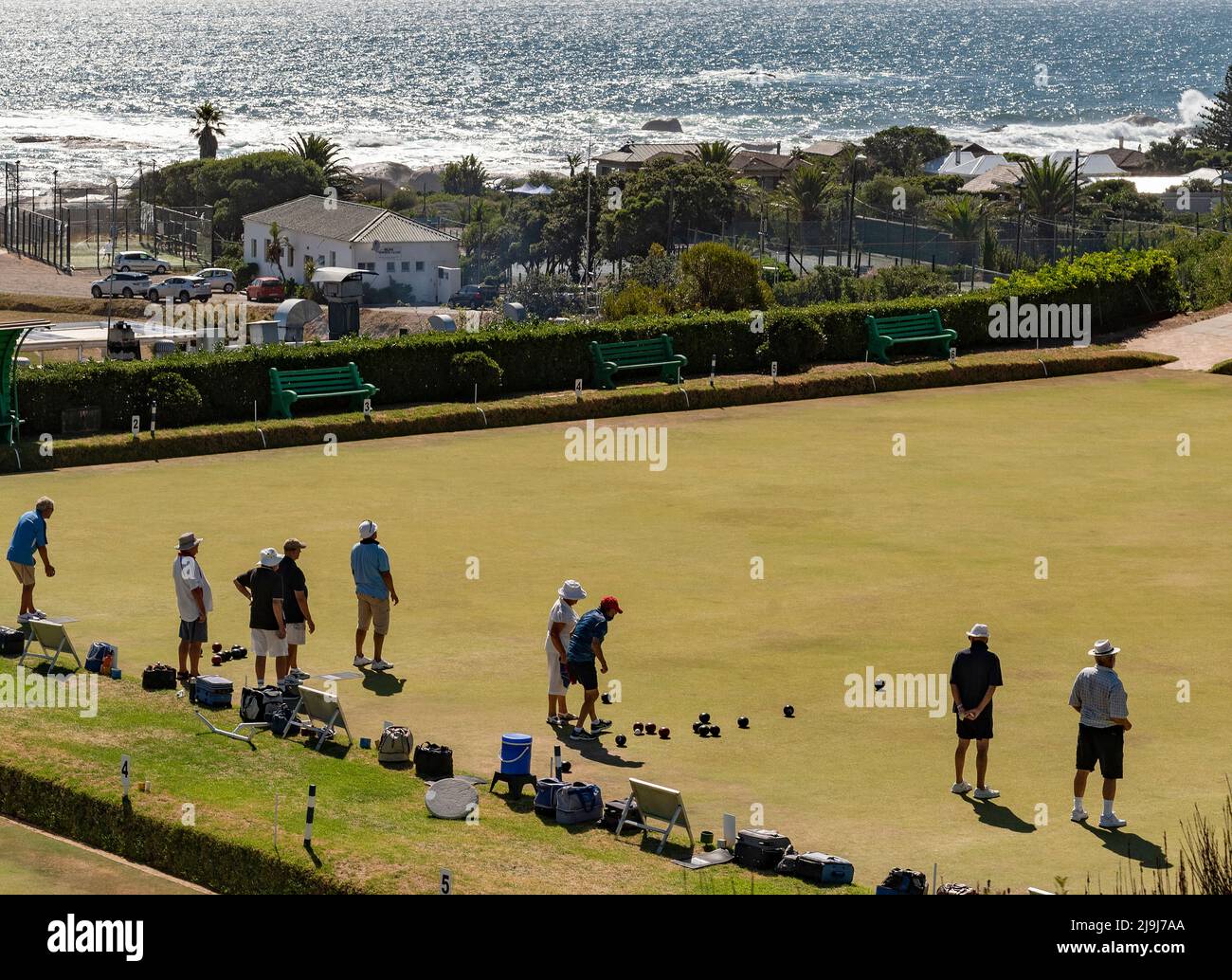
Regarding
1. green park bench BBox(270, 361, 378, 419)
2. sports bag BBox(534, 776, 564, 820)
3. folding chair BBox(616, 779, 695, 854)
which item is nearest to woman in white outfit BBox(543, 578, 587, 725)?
sports bag BBox(534, 776, 564, 820)

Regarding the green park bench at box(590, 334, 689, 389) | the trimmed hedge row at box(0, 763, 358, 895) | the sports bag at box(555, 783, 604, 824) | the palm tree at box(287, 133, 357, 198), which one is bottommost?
the trimmed hedge row at box(0, 763, 358, 895)

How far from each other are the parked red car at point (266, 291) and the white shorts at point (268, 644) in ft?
202

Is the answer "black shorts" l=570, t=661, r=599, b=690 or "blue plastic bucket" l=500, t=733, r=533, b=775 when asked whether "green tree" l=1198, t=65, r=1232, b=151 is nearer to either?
"black shorts" l=570, t=661, r=599, b=690

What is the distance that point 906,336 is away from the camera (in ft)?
143

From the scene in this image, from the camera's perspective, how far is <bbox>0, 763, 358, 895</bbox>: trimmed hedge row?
14961 mm

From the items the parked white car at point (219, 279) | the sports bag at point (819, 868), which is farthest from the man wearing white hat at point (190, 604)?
the parked white car at point (219, 279)

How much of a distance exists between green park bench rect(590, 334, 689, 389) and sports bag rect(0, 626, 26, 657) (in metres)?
20.0

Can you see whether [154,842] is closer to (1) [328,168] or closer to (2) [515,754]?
(2) [515,754]

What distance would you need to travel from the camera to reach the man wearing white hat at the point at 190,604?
19797 millimetres

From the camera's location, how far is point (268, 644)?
19969 millimetres

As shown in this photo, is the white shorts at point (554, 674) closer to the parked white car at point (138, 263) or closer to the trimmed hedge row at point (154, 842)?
the trimmed hedge row at point (154, 842)
